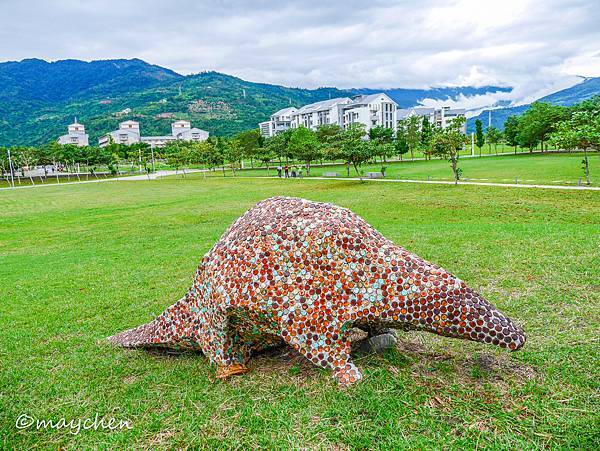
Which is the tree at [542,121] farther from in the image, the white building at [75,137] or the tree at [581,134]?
the white building at [75,137]

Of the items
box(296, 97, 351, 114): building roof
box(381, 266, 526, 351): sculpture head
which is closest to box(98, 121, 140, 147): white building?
box(296, 97, 351, 114): building roof

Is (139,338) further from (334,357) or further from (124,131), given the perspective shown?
(124,131)

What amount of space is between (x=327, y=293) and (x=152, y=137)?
493ft

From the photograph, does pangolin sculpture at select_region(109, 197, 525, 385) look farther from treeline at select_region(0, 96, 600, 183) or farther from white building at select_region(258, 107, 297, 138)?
white building at select_region(258, 107, 297, 138)

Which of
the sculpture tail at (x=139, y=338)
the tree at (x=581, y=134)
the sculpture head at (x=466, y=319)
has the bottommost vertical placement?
the sculpture tail at (x=139, y=338)

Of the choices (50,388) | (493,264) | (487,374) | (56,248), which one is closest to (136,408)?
(50,388)

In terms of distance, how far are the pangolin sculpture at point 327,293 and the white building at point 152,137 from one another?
458 ft

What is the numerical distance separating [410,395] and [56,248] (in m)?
17.3

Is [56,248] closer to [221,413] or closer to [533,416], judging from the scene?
[221,413]

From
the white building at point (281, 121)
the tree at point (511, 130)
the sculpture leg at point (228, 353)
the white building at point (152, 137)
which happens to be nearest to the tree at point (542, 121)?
the tree at point (511, 130)

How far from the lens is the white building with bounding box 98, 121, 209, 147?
A: 462 ft

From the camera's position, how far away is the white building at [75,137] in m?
135

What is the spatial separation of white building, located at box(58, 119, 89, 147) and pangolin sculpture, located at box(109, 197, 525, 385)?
14436 centimetres

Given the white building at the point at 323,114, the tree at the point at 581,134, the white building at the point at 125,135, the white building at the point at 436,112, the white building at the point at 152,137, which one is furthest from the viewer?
the white building at the point at 152,137
